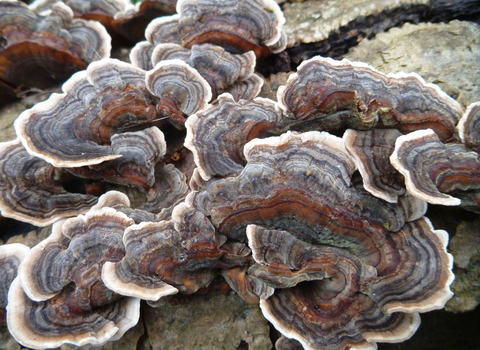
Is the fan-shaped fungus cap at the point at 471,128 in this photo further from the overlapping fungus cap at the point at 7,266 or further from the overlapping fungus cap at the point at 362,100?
the overlapping fungus cap at the point at 7,266

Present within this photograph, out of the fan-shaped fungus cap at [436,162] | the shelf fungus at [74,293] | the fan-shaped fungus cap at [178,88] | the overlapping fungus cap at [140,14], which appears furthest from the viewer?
the overlapping fungus cap at [140,14]

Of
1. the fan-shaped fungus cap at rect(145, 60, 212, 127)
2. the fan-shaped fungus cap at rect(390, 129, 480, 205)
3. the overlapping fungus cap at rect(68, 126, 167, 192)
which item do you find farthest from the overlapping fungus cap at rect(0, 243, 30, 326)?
the fan-shaped fungus cap at rect(390, 129, 480, 205)

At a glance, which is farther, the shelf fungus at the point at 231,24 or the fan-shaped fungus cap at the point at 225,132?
the shelf fungus at the point at 231,24

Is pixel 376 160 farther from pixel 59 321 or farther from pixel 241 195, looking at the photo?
pixel 59 321

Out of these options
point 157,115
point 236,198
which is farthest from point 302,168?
point 157,115

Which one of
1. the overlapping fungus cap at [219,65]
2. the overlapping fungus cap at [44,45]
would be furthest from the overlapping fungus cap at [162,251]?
the overlapping fungus cap at [44,45]

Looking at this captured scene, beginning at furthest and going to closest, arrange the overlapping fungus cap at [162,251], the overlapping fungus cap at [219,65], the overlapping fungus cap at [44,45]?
the overlapping fungus cap at [44,45]
the overlapping fungus cap at [219,65]
the overlapping fungus cap at [162,251]

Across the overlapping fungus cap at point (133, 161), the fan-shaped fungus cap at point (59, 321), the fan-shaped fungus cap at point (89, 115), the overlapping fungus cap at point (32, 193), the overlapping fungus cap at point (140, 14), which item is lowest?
the fan-shaped fungus cap at point (59, 321)
